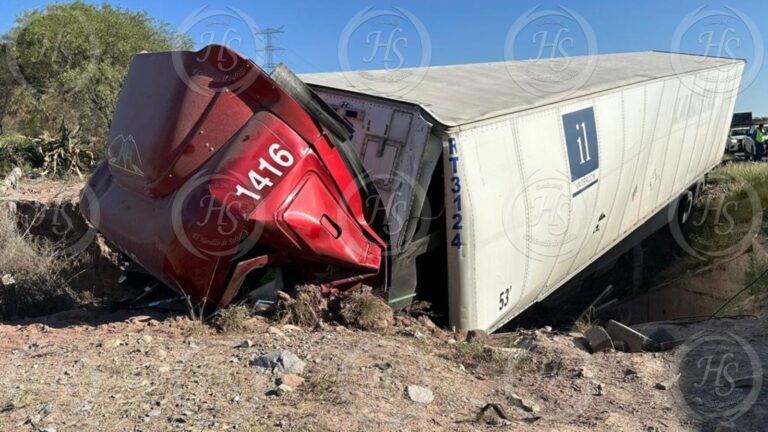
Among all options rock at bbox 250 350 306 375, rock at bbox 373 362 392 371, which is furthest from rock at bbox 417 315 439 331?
rock at bbox 250 350 306 375

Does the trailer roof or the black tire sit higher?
the trailer roof

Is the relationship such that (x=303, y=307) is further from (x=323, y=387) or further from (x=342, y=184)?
(x=323, y=387)

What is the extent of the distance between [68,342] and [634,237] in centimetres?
Result: 867

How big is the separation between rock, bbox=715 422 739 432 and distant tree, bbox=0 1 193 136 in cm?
1421

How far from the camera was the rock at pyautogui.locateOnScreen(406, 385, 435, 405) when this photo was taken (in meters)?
3.49

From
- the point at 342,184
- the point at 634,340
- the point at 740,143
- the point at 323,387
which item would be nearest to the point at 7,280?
the point at 342,184

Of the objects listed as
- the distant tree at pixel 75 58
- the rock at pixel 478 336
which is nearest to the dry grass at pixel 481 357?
the rock at pixel 478 336

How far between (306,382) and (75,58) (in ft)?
52.4

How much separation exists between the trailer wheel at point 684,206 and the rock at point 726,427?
9.18 metres

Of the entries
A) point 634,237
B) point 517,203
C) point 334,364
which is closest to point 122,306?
point 334,364

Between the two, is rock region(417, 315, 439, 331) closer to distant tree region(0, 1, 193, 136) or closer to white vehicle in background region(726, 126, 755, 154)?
distant tree region(0, 1, 193, 136)

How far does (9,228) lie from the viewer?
6844mm

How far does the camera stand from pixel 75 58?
1645 centimetres

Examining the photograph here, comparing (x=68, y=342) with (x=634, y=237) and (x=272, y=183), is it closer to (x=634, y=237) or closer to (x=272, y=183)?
(x=272, y=183)
